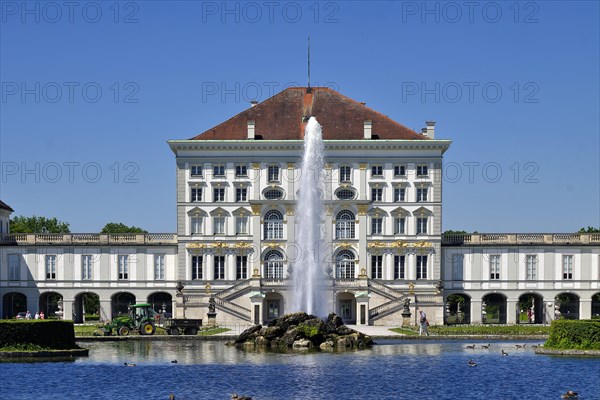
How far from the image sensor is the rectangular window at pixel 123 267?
99.5 meters

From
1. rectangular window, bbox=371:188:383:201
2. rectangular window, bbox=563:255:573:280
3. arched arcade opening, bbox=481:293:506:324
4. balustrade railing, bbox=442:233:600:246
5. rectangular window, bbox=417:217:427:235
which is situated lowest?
arched arcade opening, bbox=481:293:506:324

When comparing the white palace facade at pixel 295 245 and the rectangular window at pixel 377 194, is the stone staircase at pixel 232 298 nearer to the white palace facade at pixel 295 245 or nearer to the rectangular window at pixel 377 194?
the white palace facade at pixel 295 245

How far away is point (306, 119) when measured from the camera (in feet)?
325

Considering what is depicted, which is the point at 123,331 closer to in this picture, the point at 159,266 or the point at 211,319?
the point at 211,319

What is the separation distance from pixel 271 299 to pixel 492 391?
49411 millimetres

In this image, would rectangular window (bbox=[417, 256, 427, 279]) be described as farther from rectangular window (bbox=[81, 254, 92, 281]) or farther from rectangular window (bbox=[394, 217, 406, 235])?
rectangular window (bbox=[81, 254, 92, 281])

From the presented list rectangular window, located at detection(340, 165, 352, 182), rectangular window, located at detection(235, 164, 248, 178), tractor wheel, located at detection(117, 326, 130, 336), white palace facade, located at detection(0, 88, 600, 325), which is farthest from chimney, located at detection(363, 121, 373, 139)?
tractor wheel, located at detection(117, 326, 130, 336)

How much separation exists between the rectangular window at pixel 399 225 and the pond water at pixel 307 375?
31971 mm

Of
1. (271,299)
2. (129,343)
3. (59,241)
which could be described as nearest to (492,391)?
(129,343)

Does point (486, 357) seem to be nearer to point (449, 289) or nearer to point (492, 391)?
point (492, 391)

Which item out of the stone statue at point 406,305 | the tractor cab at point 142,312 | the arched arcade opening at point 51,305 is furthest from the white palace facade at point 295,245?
the tractor cab at point 142,312

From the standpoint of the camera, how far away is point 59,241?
3920 inches

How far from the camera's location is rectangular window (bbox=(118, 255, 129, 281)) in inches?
3917

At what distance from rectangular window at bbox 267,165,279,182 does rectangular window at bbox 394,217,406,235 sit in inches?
388
